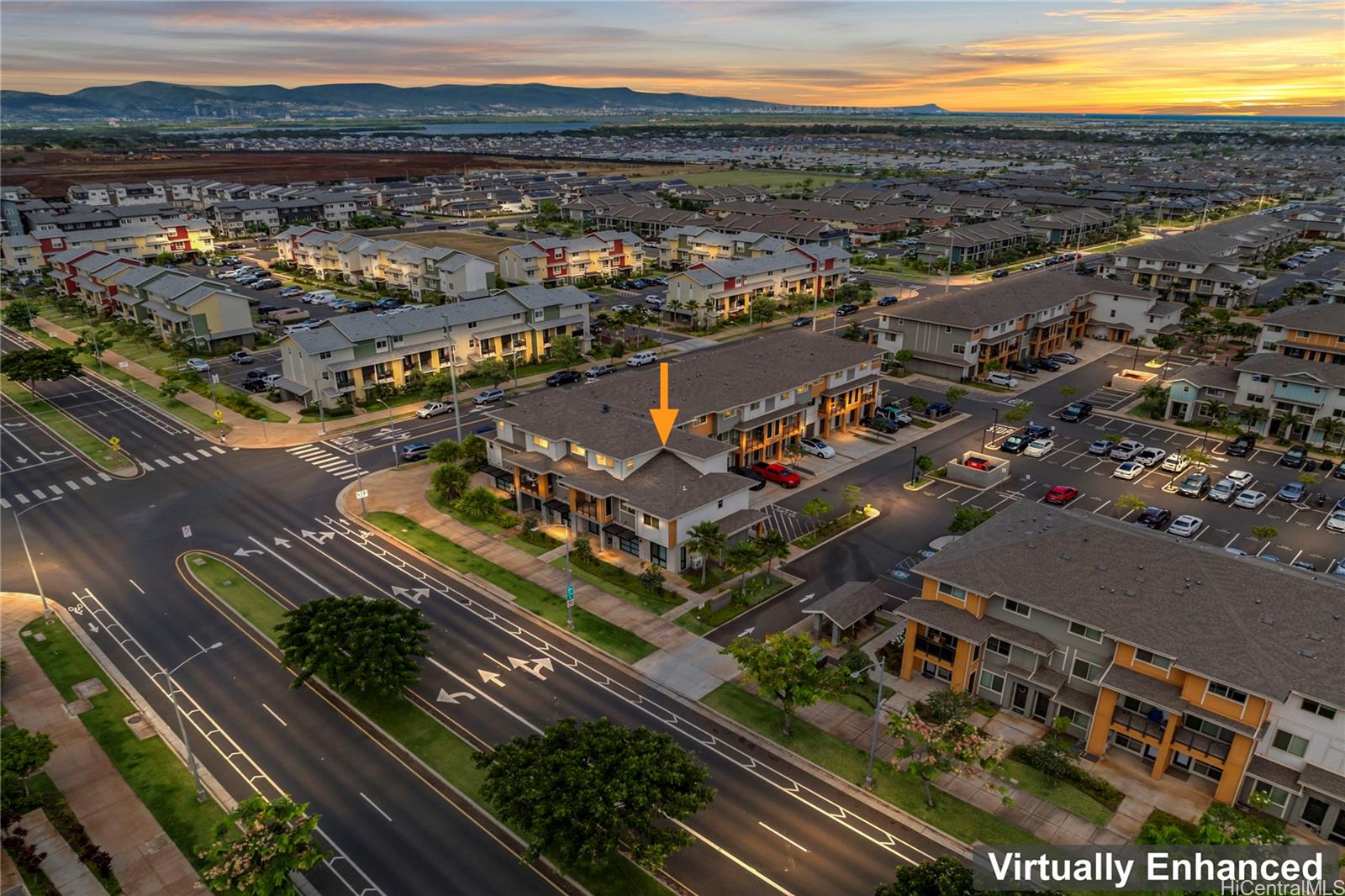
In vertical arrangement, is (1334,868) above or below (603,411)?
below

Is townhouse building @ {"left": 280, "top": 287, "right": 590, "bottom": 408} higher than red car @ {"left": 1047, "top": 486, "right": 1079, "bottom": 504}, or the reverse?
townhouse building @ {"left": 280, "top": 287, "right": 590, "bottom": 408}

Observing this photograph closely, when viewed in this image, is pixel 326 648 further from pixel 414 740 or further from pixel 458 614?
pixel 458 614

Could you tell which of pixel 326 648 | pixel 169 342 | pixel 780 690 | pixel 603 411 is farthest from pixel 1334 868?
pixel 169 342

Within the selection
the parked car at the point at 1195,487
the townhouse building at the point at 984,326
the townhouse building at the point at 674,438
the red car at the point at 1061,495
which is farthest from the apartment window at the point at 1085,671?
the townhouse building at the point at 984,326

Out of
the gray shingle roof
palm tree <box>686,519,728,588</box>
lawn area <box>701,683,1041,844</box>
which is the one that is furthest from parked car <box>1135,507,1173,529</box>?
lawn area <box>701,683,1041,844</box>

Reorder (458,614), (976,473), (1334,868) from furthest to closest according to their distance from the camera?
1. (976,473)
2. (458,614)
3. (1334,868)

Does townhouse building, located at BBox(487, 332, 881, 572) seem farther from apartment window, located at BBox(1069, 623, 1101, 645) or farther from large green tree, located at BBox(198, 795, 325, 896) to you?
large green tree, located at BBox(198, 795, 325, 896)

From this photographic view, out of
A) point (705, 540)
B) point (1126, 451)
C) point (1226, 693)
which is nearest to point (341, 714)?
point (705, 540)
